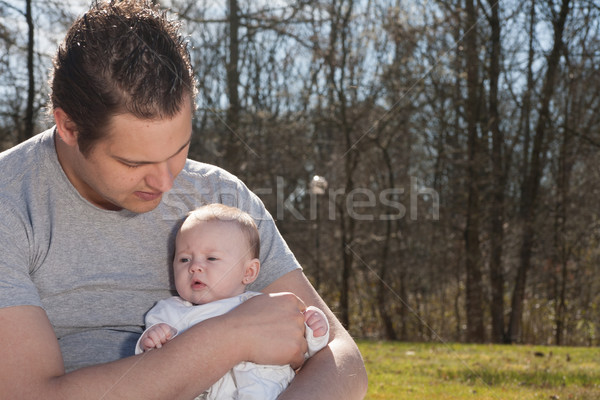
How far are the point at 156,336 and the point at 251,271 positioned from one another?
403 millimetres

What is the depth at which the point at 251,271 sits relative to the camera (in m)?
2.00

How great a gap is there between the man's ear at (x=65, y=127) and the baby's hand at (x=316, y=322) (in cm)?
78

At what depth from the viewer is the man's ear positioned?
5.46 ft

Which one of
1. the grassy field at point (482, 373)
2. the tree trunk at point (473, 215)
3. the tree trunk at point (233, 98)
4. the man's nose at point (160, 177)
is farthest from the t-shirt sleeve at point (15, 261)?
the tree trunk at point (473, 215)

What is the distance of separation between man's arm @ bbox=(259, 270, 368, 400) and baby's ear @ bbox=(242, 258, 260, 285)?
57 mm

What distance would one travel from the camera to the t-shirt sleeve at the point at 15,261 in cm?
149

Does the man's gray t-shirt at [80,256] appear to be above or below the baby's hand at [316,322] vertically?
above

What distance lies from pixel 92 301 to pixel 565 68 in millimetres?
10661

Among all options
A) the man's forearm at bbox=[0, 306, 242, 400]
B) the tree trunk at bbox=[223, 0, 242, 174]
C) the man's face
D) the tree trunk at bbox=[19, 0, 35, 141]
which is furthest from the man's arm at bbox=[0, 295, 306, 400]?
the tree trunk at bbox=[223, 0, 242, 174]

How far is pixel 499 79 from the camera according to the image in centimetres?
1157

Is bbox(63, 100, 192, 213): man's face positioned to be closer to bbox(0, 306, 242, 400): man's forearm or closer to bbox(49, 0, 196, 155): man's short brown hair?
bbox(49, 0, 196, 155): man's short brown hair

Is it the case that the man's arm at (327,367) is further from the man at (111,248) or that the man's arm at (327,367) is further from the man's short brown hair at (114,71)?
the man's short brown hair at (114,71)

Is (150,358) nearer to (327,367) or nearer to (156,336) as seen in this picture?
(156,336)

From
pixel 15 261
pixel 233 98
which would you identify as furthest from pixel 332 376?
pixel 233 98
